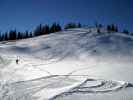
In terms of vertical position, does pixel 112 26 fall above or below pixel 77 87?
above

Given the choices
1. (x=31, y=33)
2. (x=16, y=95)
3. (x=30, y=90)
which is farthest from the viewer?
(x=31, y=33)

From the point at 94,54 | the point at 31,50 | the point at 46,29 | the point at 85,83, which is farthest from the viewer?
the point at 46,29

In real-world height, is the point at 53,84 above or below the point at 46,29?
below

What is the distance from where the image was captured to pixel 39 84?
5.82 m

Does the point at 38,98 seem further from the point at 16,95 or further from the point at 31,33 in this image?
the point at 31,33

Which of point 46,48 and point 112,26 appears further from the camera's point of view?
point 112,26

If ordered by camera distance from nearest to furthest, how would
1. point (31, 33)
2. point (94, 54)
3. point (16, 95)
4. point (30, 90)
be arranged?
point (16, 95), point (30, 90), point (94, 54), point (31, 33)

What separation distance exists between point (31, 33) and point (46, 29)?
5.62m

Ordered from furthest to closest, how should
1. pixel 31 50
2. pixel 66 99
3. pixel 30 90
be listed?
pixel 31 50, pixel 30 90, pixel 66 99

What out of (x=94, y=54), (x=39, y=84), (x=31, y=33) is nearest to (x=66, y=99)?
(x=39, y=84)

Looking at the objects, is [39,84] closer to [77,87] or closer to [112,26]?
[77,87]

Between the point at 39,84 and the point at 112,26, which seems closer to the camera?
the point at 39,84

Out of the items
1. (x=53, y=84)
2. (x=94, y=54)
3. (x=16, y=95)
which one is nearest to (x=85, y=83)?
(x=53, y=84)

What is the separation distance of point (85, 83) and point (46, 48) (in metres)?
11.9
